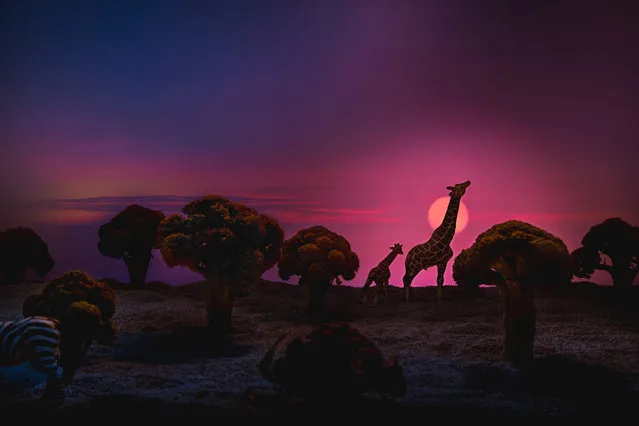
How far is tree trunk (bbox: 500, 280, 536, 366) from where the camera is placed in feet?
24.6

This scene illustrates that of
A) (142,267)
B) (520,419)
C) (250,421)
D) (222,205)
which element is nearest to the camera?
(250,421)

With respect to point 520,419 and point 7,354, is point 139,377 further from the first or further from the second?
point 520,419

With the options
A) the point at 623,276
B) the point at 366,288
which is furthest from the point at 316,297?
the point at 623,276

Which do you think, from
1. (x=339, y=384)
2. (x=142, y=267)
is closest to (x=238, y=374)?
(x=339, y=384)

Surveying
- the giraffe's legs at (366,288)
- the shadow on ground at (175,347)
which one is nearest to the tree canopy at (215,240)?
the shadow on ground at (175,347)

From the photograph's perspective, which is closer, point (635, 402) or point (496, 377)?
point (635, 402)

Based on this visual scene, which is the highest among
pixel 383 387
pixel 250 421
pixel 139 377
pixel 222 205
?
pixel 222 205

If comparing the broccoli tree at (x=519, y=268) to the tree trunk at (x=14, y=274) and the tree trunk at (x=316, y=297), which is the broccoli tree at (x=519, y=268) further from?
the tree trunk at (x=14, y=274)

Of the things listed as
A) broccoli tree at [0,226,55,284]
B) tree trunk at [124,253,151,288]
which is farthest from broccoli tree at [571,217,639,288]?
broccoli tree at [0,226,55,284]

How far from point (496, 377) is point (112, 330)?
15.5 feet

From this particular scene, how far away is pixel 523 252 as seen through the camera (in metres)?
7.34

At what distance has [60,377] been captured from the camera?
559cm

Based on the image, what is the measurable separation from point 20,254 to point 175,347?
32.8 feet

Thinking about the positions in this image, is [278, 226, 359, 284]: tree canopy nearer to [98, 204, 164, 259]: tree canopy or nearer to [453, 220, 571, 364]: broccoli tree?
[453, 220, 571, 364]: broccoli tree
